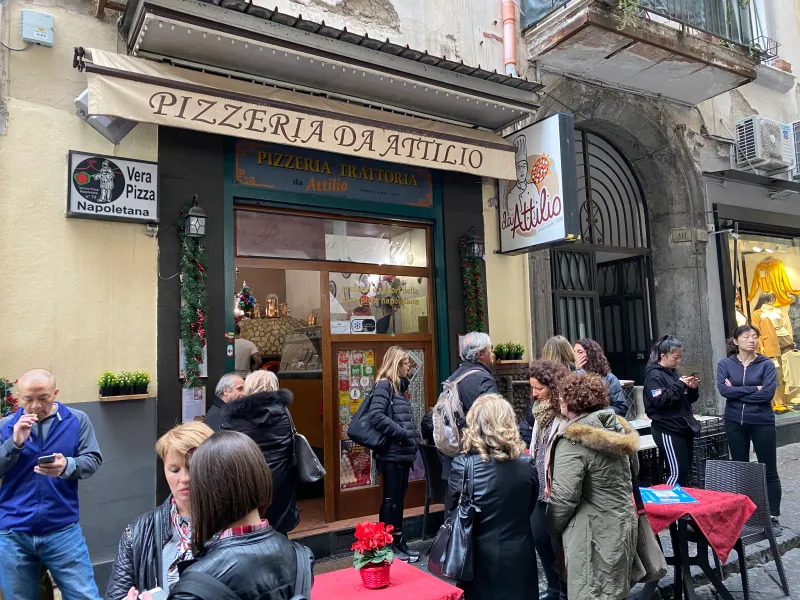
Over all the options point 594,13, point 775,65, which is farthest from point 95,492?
point 775,65

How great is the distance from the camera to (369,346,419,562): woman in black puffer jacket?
5371 millimetres

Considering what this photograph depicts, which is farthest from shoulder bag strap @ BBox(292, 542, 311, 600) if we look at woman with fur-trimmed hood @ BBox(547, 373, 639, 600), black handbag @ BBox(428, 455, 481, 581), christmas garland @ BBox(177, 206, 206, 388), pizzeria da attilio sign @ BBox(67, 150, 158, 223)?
pizzeria da attilio sign @ BBox(67, 150, 158, 223)

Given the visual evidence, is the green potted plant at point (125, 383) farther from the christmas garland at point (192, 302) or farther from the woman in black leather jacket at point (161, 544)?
the woman in black leather jacket at point (161, 544)

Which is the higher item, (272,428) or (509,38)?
(509,38)

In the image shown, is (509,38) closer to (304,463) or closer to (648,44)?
(648,44)

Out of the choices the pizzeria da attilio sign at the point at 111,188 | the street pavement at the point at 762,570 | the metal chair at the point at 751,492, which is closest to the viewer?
the metal chair at the point at 751,492

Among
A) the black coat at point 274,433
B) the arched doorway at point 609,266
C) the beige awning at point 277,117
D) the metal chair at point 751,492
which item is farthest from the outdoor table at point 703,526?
the arched doorway at point 609,266

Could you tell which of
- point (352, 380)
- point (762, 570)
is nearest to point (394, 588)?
point (352, 380)

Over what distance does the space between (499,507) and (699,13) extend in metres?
8.19

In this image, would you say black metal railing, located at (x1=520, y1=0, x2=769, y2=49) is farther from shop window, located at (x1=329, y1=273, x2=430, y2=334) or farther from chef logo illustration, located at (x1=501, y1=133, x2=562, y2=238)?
shop window, located at (x1=329, y1=273, x2=430, y2=334)

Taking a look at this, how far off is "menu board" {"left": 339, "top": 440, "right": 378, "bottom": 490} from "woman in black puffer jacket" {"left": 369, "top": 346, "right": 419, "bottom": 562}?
3.51 ft

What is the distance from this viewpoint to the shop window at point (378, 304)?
6.76 meters

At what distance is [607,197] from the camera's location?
977 centimetres

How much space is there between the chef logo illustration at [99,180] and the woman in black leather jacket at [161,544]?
3.50 m
